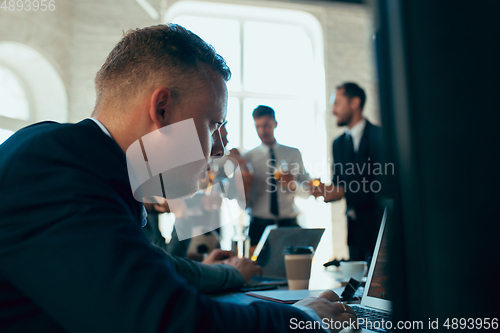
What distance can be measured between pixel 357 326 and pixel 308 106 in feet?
16.1

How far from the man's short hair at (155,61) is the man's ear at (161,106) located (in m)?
0.02

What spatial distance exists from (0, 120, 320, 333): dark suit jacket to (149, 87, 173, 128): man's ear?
0.15m

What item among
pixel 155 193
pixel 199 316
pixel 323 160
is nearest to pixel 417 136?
pixel 199 316

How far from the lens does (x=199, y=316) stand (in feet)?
1.16

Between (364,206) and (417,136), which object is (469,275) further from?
(364,206)

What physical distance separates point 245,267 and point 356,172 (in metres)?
1.27

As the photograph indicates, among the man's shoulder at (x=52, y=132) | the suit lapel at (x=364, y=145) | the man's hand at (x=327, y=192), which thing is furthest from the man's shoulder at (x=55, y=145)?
the suit lapel at (x=364, y=145)

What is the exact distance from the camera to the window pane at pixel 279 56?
5.18 meters

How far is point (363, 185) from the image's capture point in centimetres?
200

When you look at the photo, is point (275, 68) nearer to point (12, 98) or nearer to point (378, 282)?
point (12, 98)

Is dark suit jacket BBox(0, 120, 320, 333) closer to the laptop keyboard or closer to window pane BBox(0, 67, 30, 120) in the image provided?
the laptop keyboard

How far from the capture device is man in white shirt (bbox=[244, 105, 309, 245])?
276cm

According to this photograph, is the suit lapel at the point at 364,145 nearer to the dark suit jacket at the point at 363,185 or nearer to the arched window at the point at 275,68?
the dark suit jacket at the point at 363,185

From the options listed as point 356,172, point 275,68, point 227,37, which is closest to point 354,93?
point 356,172
